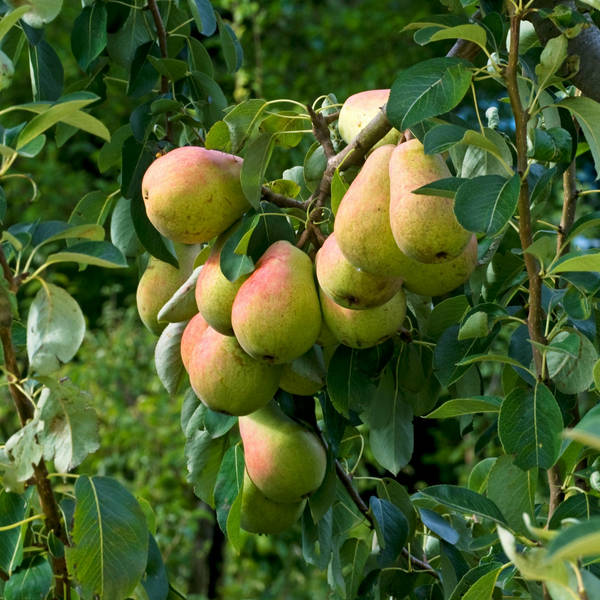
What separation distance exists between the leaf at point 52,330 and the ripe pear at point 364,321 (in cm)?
21

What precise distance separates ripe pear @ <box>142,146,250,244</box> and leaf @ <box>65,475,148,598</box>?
0.23 meters

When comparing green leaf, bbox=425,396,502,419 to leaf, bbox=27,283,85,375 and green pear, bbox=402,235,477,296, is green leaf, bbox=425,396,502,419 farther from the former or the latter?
leaf, bbox=27,283,85,375

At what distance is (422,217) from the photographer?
0.75m

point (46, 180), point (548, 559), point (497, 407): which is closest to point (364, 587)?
point (497, 407)

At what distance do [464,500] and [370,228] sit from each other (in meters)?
0.22

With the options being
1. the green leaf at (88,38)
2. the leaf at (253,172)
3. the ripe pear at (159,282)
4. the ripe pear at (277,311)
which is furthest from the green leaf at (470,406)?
the green leaf at (88,38)

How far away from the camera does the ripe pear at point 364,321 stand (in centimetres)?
85

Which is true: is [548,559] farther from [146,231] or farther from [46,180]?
[46,180]

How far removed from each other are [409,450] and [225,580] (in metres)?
3.05

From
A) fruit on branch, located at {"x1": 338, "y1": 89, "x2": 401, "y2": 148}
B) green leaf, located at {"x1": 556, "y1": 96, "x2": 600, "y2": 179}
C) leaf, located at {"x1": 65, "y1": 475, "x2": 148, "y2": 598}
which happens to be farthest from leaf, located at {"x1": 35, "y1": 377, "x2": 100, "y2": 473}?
green leaf, located at {"x1": 556, "y1": 96, "x2": 600, "y2": 179}

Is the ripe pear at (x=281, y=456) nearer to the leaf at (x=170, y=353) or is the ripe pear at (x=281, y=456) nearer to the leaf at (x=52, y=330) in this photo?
the leaf at (x=170, y=353)

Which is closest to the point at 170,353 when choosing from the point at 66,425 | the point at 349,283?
the point at 66,425

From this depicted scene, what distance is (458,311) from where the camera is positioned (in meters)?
0.98

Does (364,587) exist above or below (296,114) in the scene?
below
